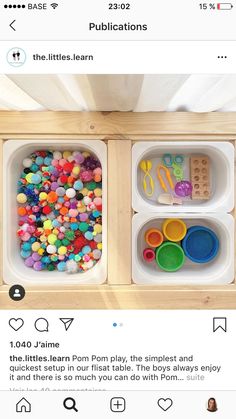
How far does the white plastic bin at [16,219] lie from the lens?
1.51 m

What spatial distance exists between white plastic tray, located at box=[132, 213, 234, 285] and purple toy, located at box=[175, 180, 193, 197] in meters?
0.10

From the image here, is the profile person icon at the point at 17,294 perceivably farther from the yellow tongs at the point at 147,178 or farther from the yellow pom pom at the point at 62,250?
the yellow tongs at the point at 147,178

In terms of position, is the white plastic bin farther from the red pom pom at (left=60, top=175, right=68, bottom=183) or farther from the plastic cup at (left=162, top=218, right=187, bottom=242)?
the plastic cup at (left=162, top=218, right=187, bottom=242)

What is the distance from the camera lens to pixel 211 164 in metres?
1.68

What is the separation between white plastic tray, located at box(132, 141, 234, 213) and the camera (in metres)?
1.51

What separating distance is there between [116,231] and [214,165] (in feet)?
1.61

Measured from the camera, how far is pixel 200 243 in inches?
64.9
